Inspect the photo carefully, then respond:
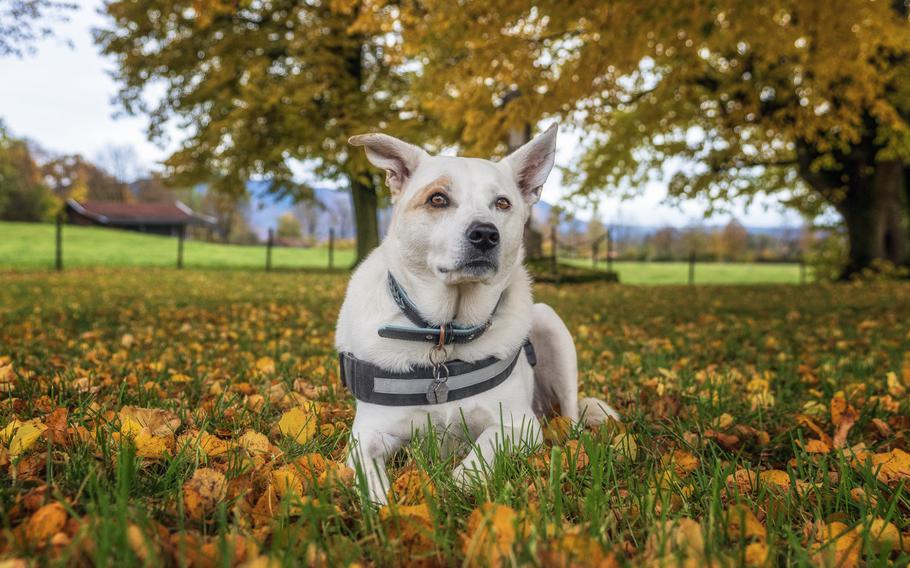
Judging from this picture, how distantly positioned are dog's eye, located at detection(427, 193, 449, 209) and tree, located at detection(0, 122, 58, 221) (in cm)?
6694

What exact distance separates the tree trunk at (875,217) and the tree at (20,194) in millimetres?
64256

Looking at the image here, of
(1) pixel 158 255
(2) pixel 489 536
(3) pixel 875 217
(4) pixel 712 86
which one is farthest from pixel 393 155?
(1) pixel 158 255

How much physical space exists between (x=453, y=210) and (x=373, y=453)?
100cm

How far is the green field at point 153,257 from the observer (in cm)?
2706

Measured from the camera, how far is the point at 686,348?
563 cm

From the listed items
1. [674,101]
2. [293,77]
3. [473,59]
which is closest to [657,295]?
[674,101]

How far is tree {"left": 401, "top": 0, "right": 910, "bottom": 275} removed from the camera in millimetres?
7047

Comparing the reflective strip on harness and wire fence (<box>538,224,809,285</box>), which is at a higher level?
wire fence (<box>538,224,809,285</box>)

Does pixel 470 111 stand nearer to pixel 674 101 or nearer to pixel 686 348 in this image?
pixel 686 348

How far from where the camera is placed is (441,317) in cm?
240

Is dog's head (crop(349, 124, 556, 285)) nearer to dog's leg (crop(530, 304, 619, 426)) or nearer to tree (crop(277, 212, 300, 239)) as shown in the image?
dog's leg (crop(530, 304, 619, 426))

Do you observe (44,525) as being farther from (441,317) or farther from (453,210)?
(453,210)

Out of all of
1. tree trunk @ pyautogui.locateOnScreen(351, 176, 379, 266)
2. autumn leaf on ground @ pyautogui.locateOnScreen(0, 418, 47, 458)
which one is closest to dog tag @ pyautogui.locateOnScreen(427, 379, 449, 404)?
autumn leaf on ground @ pyautogui.locateOnScreen(0, 418, 47, 458)

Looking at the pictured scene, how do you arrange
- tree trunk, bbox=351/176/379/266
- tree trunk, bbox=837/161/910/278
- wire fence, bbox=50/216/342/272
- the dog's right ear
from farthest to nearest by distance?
wire fence, bbox=50/216/342/272 → tree trunk, bbox=351/176/379/266 → tree trunk, bbox=837/161/910/278 → the dog's right ear
